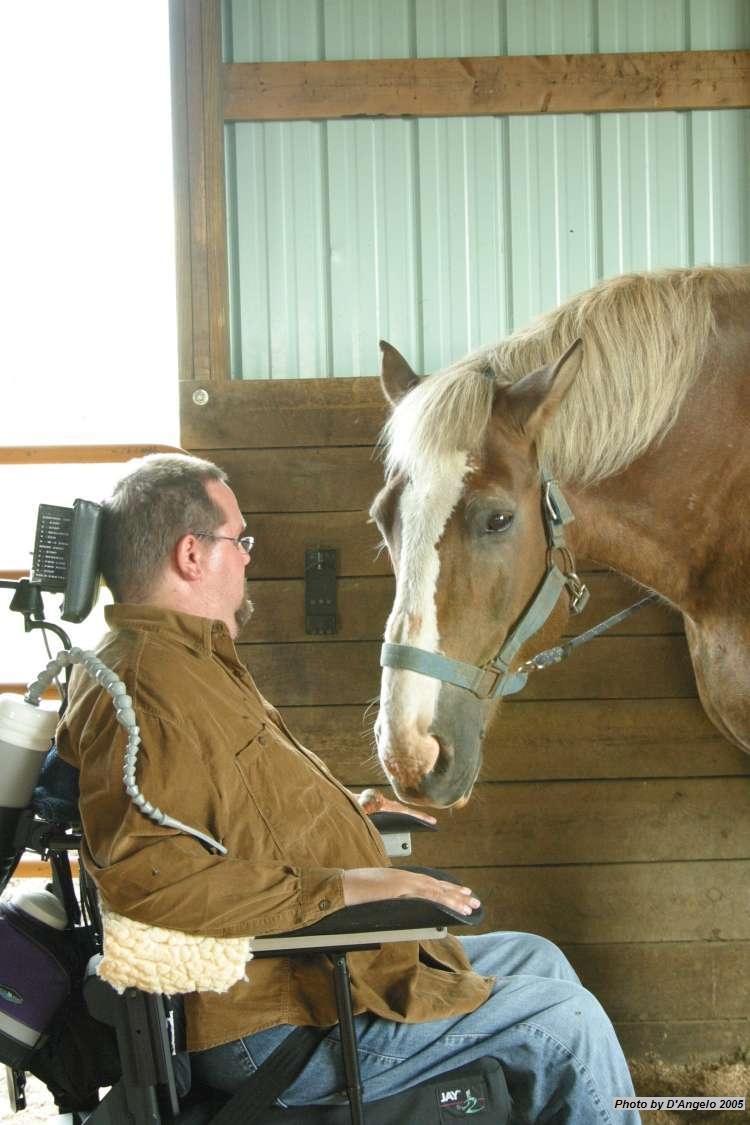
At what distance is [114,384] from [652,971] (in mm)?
2980

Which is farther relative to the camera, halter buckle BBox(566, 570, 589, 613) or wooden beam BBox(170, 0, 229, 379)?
wooden beam BBox(170, 0, 229, 379)

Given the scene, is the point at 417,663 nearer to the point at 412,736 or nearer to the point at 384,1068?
the point at 412,736

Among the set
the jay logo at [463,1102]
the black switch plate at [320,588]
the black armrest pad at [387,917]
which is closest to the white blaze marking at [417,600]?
the black armrest pad at [387,917]

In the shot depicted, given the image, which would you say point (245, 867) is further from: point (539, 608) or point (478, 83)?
point (478, 83)

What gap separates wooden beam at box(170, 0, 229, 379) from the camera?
8.43 ft

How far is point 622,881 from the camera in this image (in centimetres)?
253

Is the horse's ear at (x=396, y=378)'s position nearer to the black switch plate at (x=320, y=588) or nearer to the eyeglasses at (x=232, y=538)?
the eyeglasses at (x=232, y=538)

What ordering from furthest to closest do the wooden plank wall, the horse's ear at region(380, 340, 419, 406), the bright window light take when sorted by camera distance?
the bright window light < the wooden plank wall < the horse's ear at region(380, 340, 419, 406)

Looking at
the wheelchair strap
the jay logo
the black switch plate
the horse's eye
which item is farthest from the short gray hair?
the black switch plate

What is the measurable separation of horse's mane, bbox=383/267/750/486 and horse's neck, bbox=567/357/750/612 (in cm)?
4

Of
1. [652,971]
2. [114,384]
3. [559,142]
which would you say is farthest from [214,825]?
[114,384]

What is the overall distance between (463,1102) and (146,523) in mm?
945

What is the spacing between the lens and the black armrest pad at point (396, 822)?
176 centimetres

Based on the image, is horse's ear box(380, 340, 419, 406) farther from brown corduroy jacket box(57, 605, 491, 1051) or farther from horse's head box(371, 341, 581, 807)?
brown corduroy jacket box(57, 605, 491, 1051)
